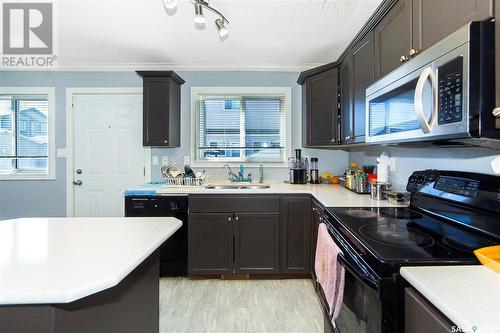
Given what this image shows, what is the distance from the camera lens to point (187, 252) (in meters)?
2.65

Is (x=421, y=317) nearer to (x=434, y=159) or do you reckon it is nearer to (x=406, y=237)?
(x=406, y=237)

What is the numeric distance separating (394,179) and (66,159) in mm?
3644

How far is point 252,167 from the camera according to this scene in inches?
132

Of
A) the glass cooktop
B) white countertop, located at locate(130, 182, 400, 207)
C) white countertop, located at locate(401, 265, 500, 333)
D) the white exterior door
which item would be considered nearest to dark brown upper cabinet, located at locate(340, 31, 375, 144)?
white countertop, located at locate(130, 182, 400, 207)

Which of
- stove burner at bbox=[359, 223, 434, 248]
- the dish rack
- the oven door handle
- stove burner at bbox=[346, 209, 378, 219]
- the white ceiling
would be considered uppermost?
the white ceiling

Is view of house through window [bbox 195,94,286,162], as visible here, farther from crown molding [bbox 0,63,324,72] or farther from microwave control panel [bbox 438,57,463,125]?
microwave control panel [bbox 438,57,463,125]

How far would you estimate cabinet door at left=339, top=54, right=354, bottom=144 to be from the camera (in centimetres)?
235

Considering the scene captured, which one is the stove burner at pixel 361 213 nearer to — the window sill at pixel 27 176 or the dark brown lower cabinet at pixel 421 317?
the dark brown lower cabinet at pixel 421 317

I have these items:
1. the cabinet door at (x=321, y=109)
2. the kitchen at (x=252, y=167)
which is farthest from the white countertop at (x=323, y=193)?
the cabinet door at (x=321, y=109)

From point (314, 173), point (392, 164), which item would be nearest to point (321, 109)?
point (314, 173)

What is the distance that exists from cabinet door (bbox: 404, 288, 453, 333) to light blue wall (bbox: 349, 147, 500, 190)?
867mm

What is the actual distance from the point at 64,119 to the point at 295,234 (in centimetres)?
309

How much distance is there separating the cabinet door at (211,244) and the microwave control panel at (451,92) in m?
2.01

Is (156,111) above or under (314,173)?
above
